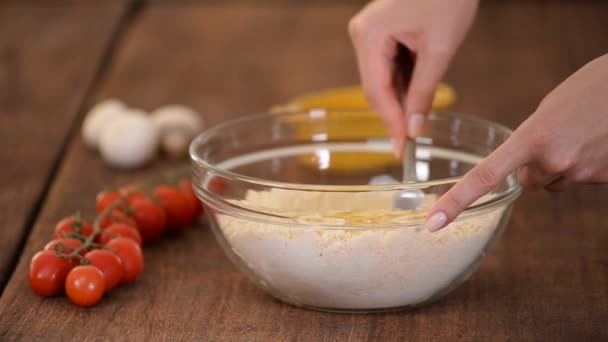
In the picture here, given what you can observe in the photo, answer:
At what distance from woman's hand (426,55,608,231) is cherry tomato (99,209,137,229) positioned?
21.2 inches

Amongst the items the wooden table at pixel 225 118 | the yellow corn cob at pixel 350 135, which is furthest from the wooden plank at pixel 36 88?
the yellow corn cob at pixel 350 135

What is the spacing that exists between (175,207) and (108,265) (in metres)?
0.26

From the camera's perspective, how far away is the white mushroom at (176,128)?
177cm

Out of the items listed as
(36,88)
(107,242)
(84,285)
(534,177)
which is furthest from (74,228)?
Result: (36,88)

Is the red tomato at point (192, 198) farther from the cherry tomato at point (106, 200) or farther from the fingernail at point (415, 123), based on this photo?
the fingernail at point (415, 123)

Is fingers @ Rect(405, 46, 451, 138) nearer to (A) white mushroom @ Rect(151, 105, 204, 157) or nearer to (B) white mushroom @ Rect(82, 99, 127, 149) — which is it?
(A) white mushroom @ Rect(151, 105, 204, 157)

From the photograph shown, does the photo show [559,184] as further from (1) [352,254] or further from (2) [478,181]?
(1) [352,254]

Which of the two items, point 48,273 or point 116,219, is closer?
point 48,273

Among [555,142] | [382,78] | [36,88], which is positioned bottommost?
[36,88]

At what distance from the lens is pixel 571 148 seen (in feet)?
3.11

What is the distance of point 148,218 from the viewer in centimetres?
133

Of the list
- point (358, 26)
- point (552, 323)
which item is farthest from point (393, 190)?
point (358, 26)

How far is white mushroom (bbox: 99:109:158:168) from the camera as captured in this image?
1.67 m

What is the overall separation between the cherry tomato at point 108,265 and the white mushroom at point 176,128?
63 cm
